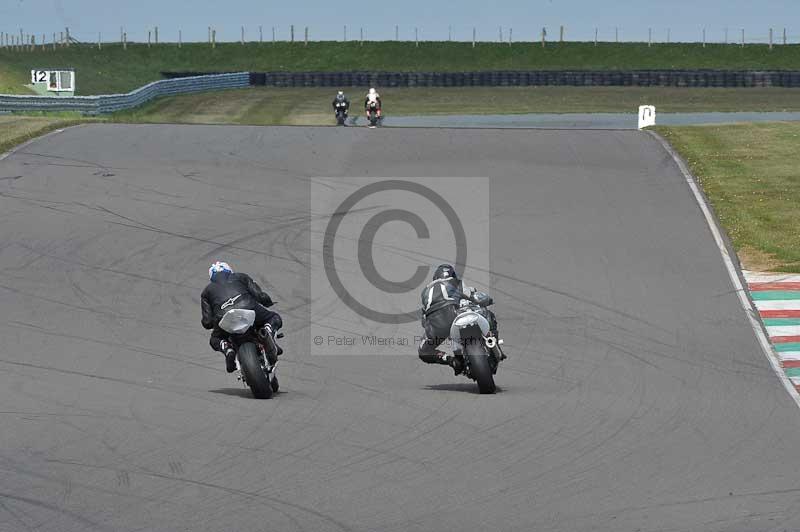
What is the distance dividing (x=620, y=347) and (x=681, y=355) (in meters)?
0.74

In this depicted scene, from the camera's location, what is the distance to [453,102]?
175ft

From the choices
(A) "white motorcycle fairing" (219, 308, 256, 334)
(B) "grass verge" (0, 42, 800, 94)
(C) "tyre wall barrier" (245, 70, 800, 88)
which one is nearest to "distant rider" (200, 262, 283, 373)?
(A) "white motorcycle fairing" (219, 308, 256, 334)

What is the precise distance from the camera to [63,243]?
2012 cm

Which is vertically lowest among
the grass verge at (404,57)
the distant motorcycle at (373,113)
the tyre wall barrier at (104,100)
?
the distant motorcycle at (373,113)

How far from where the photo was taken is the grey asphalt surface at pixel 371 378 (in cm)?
881

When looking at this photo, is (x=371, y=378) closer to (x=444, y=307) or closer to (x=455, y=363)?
(x=455, y=363)

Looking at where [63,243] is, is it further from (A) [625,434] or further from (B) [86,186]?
(A) [625,434]

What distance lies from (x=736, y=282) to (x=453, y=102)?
116 feet

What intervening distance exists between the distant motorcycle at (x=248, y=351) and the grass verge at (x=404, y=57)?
6578 centimetres

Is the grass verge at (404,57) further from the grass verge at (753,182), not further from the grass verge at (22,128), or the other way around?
the grass verge at (753,182)

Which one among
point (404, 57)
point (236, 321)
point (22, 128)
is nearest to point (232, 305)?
point (236, 321)

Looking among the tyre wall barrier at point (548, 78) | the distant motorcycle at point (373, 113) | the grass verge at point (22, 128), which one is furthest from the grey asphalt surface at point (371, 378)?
the tyre wall barrier at point (548, 78)

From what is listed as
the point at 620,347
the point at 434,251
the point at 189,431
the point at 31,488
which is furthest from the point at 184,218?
the point at 31,488

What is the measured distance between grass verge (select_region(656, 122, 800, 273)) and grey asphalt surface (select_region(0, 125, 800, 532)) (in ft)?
2.56
